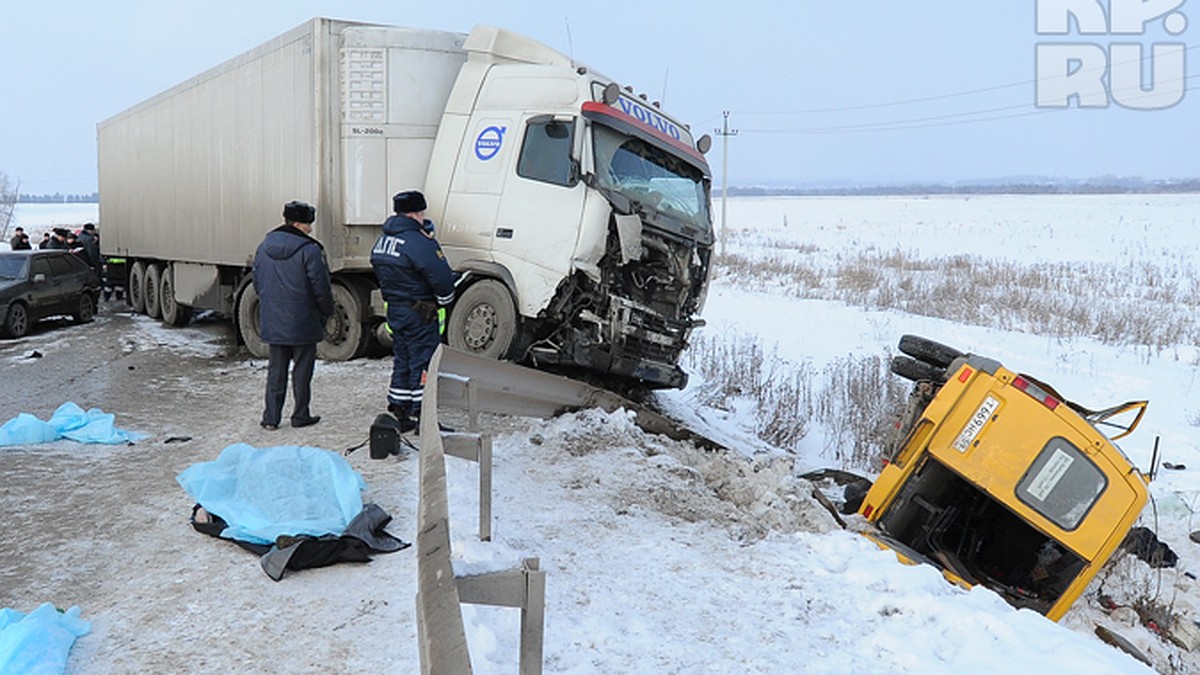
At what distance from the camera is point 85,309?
49.7 ft

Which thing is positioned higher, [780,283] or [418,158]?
[418,158]

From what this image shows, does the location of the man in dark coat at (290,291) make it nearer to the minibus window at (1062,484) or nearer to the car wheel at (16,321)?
the minibus window at (1062,484)

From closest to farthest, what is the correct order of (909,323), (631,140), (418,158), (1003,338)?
1. (631,140)
2. (418,158)
3. (1003,338)
4. (909,323)

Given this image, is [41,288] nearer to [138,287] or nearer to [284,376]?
[138,287]

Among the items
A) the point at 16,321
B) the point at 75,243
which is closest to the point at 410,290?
the point at 16,321

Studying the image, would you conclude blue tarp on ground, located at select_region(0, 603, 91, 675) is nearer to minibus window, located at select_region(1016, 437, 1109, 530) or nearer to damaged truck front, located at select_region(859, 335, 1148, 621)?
damaged truck front, located at select_region(859, 335, 1148, 621)

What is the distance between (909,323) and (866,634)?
13.2m

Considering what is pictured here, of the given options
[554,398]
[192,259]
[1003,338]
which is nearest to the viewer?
[554,398]

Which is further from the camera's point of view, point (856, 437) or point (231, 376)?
point (231, 376)

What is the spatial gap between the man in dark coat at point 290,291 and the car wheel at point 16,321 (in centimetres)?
903

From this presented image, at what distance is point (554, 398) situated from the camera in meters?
6.77

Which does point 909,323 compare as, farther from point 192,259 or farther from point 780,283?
point 192,259

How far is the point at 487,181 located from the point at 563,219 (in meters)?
1.06

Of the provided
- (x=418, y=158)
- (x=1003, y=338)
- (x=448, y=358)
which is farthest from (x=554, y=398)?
(x=1003, y=338)
